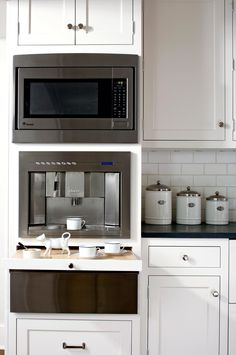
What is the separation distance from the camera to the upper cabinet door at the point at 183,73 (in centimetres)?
268

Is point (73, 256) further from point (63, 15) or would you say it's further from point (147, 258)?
point (63, 15)

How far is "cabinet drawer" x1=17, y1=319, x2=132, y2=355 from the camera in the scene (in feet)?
7.09

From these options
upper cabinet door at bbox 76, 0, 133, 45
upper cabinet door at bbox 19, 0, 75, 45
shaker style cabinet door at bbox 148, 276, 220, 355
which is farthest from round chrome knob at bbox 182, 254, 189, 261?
upper cabinet door at bbox 19, 0, 75, 45

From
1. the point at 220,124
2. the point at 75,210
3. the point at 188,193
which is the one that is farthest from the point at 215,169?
the point at 75,210

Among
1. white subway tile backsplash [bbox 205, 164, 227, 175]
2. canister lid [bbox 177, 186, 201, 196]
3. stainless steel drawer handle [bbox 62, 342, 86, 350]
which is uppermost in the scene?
white subway tile backsplash [bbox 205, 164, 227, 175]

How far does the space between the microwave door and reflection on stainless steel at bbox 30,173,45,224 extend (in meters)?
0.28

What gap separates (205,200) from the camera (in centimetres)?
302

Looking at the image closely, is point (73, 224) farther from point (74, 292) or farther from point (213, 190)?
point (213, 190)

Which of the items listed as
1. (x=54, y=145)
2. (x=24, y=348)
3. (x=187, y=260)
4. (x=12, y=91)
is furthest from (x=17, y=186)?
(x=187, y=260)

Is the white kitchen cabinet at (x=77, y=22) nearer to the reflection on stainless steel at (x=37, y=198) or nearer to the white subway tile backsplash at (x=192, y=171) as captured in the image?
the reflection on stainless steel at (x=37, y=198)

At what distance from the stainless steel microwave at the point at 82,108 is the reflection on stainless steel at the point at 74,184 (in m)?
0.20

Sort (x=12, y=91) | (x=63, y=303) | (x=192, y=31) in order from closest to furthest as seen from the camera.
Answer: (x=63, y=303)
(x=12, y=91)
(x=192, y=31)

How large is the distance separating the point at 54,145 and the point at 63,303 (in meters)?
0.84

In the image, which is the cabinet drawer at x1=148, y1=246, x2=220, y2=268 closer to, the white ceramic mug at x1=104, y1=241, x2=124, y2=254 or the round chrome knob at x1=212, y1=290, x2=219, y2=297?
the round chrome knob at x1=212, y1=290, x2=219, y2=297
